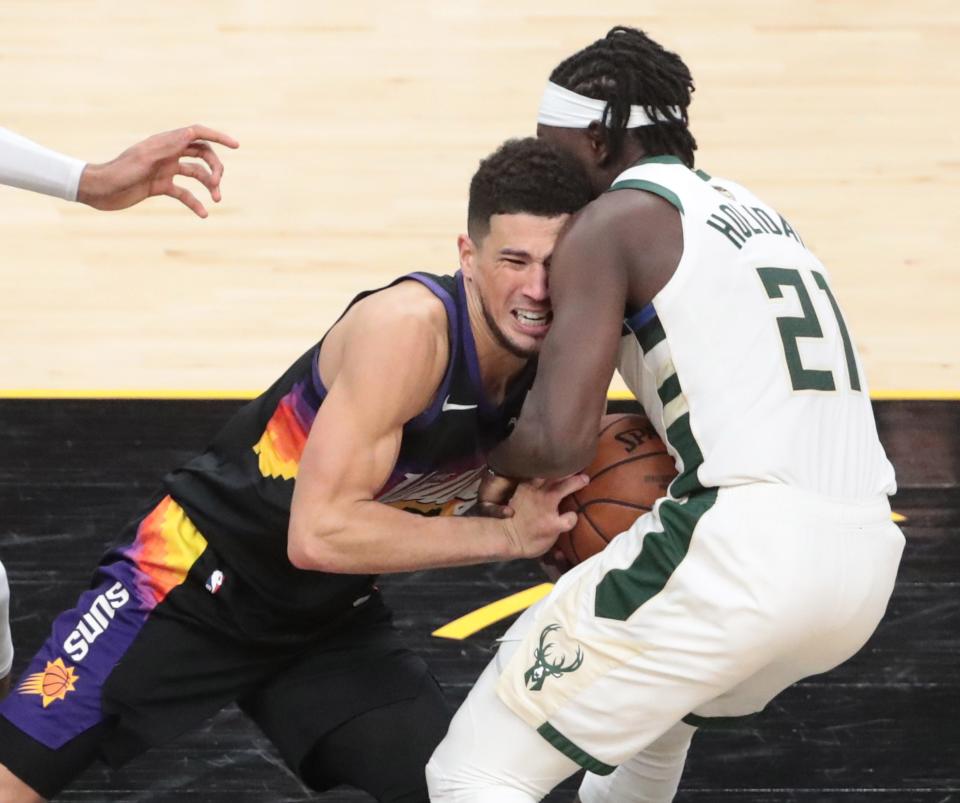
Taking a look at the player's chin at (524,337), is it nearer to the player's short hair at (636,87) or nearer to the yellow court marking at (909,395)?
the player's short hair at (636,87)

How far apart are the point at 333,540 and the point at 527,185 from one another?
0.82 metres

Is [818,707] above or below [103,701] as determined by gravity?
below

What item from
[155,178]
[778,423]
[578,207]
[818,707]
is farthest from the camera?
[818,707]

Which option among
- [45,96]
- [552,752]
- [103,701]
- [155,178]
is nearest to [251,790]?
[103,701]

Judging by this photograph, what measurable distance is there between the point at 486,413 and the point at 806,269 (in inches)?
29.5

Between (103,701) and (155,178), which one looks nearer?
(103,701)

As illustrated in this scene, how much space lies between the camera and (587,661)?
10.6 feet

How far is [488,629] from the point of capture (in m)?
4.98

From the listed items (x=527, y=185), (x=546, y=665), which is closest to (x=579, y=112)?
(x=527, y=185)

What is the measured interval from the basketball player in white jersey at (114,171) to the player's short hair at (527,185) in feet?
3.05

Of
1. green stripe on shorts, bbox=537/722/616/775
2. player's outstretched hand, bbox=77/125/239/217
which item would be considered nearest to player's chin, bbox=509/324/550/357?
green stripe on shorts, bbox=537/722/616/775

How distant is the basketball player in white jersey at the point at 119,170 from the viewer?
4.12 m

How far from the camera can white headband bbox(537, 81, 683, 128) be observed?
3531mm

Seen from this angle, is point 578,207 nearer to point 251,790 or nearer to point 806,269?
point 806,269
